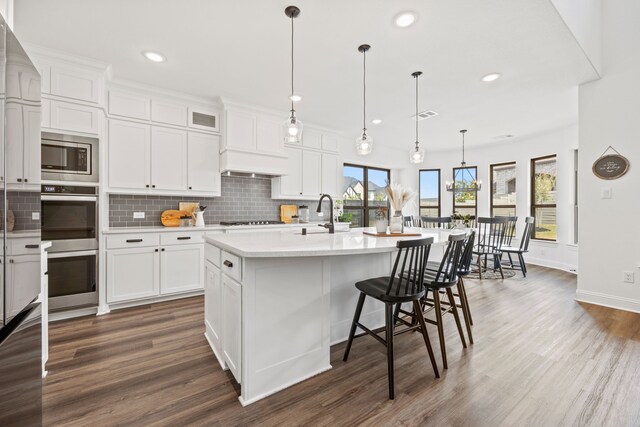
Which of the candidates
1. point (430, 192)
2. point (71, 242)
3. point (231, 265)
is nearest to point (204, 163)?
point (71, 242)

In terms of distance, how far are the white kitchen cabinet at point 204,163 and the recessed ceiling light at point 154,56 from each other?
1.04m

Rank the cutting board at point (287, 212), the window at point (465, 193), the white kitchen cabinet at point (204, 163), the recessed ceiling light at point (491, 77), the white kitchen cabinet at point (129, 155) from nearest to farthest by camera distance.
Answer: the recessed ceiling light at point (491, 77) → the white kitchen cabinet at point (129, 155) → the white kitchen cabinet at point (204, 163) → the cutting board at point (287, 212) → the window at point (465, 193)

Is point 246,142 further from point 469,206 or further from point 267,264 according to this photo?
point 469,206

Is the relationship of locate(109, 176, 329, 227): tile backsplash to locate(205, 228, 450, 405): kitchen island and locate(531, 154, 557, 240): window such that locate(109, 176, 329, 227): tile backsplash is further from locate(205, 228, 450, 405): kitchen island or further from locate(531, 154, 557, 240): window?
locate(531, 154, 557, 240): window

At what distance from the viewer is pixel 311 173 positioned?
4.99 metres

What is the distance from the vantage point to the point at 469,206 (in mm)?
6863

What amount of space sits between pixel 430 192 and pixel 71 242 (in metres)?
7.28

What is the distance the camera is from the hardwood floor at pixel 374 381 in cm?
151

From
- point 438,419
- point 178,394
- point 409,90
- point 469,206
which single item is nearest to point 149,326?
point 178,394

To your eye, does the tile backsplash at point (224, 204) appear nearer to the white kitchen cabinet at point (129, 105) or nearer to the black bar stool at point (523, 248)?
the white kitchen cabinet at point (129, 105)

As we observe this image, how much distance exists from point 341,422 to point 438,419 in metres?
0.53

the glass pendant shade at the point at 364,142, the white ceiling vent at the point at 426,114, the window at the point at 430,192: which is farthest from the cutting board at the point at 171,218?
the window at the point at 430,192

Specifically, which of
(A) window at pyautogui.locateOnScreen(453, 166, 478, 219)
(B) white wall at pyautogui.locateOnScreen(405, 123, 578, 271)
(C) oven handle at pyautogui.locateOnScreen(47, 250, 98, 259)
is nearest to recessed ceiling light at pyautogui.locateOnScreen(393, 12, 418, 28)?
(C) oven handle at pyautogui.locateOnScreen(47, 250, 98, 259)

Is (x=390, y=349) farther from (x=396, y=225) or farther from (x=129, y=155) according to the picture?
(x=129, y=155)
